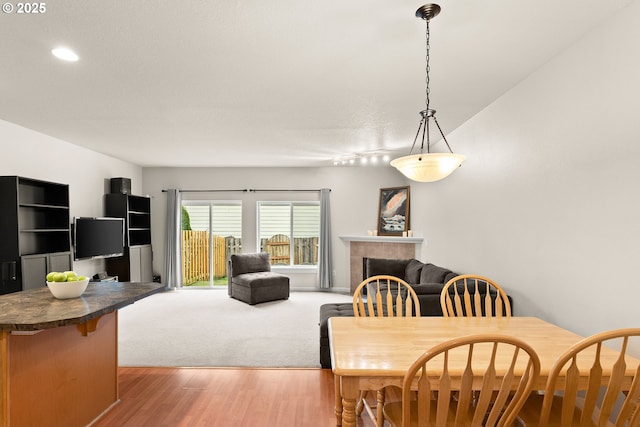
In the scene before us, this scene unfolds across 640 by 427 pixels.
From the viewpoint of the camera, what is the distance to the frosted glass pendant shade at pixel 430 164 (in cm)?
205

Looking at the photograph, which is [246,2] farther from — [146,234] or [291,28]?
[146,234]

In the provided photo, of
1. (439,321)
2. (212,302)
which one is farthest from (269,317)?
(439,321)

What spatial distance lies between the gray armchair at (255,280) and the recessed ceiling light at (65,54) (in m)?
4.02

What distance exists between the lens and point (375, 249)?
6551 millimetres

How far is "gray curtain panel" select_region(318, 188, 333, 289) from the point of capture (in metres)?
6.83

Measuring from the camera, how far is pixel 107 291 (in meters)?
2.45

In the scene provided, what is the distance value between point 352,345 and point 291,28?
1.90 m

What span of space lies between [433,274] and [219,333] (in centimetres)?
280

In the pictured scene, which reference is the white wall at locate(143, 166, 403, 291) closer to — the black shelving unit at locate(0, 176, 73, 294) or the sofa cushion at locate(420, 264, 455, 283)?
the sofa cushion at locate(420, 264, 455, 283)

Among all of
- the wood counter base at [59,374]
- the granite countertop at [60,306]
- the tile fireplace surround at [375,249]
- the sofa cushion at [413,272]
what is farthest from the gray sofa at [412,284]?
the wood counter base at [59,374]

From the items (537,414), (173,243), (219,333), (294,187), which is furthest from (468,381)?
(173,243)

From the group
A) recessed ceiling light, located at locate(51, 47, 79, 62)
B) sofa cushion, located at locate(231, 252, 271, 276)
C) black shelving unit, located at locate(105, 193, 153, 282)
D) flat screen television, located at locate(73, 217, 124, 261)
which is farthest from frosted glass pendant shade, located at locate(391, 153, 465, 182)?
black shelving unit, located at locate(105, 193, 153, 282)

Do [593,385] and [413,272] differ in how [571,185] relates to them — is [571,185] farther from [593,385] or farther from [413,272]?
[413,272]

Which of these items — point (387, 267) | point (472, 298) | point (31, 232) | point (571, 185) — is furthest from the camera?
point (387, 267)
